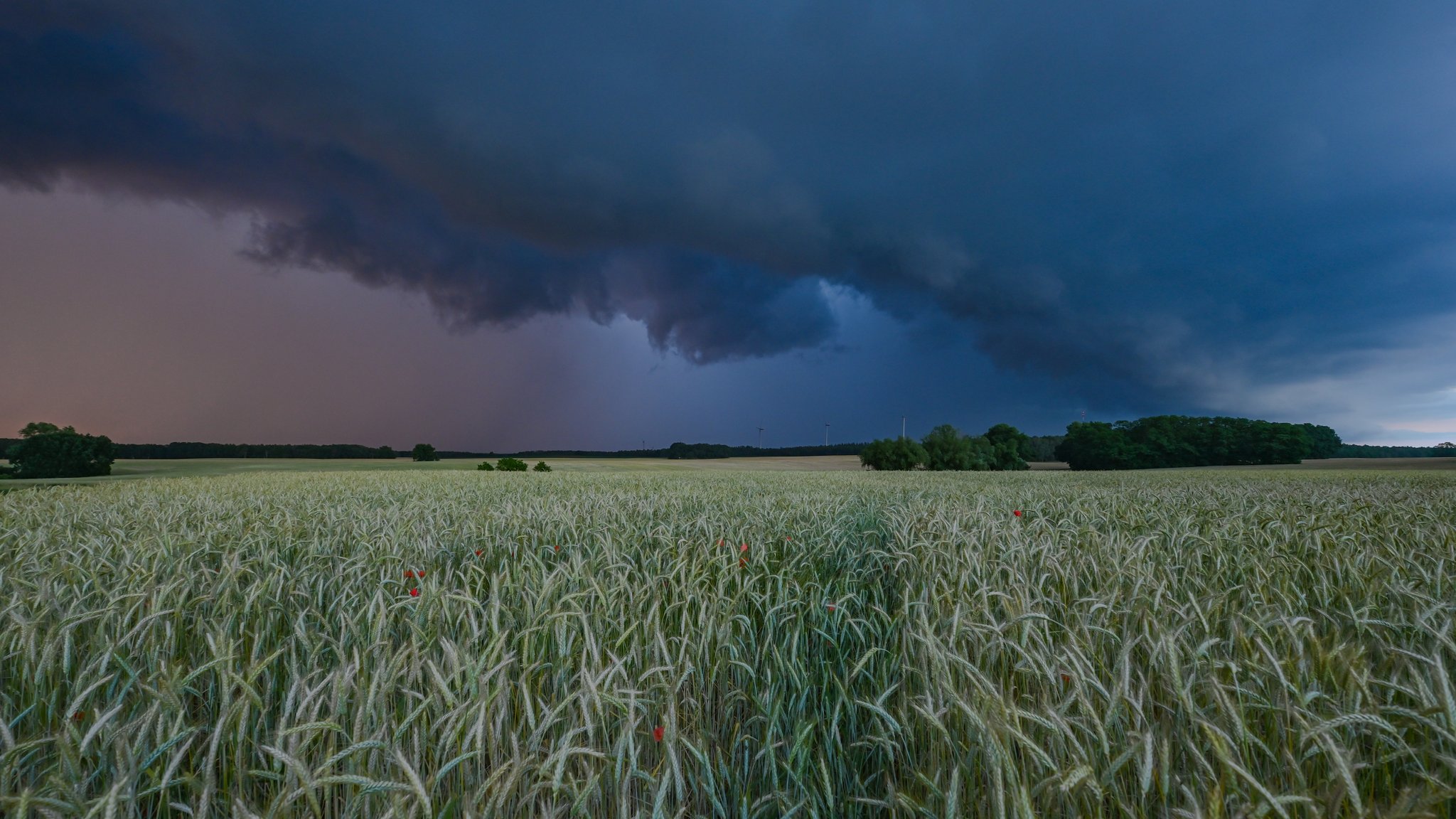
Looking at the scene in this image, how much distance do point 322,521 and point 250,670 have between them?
6006 mm

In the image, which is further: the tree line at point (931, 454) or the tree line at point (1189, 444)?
the tree line at point (1189, 444)

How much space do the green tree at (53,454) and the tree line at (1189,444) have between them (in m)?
96.2

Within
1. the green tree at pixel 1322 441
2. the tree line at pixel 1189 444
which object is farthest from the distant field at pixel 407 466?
the green tree at pixel 1322 441

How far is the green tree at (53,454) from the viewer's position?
112 ft

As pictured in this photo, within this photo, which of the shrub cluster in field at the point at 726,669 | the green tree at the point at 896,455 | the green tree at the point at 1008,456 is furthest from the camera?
the green tree at the point at 1008,456

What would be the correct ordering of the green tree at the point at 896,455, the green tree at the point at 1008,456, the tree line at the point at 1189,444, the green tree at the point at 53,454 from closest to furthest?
the green tree at the point at 53,454 < the green tree at the point at 896,455 < the green tree at the point at 1008,456 < the tree line at the point at 1189,444

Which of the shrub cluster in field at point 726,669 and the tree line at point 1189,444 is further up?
the tree line at point 1189,444

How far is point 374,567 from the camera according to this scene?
4504mm

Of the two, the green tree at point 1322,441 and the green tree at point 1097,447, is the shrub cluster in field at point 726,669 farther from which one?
the green tree at point 1322,441

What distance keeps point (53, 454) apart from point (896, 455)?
60.4 m

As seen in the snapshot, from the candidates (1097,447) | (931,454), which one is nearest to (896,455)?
(931,454)

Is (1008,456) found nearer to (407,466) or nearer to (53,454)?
(407,466)

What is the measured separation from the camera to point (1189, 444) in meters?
79.8

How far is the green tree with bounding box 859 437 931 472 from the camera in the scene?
57469 millimetres
